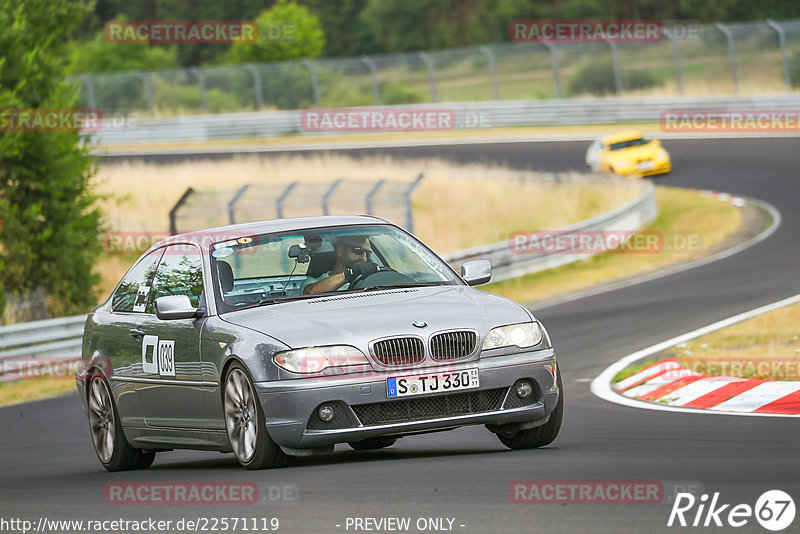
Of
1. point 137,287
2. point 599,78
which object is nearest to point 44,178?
point 137,287

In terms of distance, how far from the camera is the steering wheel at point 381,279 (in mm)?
8422

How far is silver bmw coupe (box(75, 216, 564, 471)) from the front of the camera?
291 inches

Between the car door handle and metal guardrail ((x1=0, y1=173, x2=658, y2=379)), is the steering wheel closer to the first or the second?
the car door handle

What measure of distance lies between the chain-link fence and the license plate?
35763 mm

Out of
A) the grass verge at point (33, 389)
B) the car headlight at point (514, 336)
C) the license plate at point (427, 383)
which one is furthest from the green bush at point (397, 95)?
the license plate at point (427, 383)

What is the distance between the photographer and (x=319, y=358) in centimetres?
738

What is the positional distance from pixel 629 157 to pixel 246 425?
1108 inches

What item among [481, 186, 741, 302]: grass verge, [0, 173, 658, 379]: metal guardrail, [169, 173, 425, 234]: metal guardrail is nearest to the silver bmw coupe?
[0, 173, 658, 379]: metal guardrail

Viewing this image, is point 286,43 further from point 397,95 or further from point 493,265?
point 493,265

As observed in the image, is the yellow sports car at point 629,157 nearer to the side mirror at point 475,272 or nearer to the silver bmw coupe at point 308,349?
the silver bmw coupe at point 308,349

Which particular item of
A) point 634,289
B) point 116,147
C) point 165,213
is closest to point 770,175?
point 634,289

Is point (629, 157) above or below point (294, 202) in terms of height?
below

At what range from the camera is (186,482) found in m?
7.64

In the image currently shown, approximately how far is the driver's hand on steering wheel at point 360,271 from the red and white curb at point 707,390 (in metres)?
2.93
